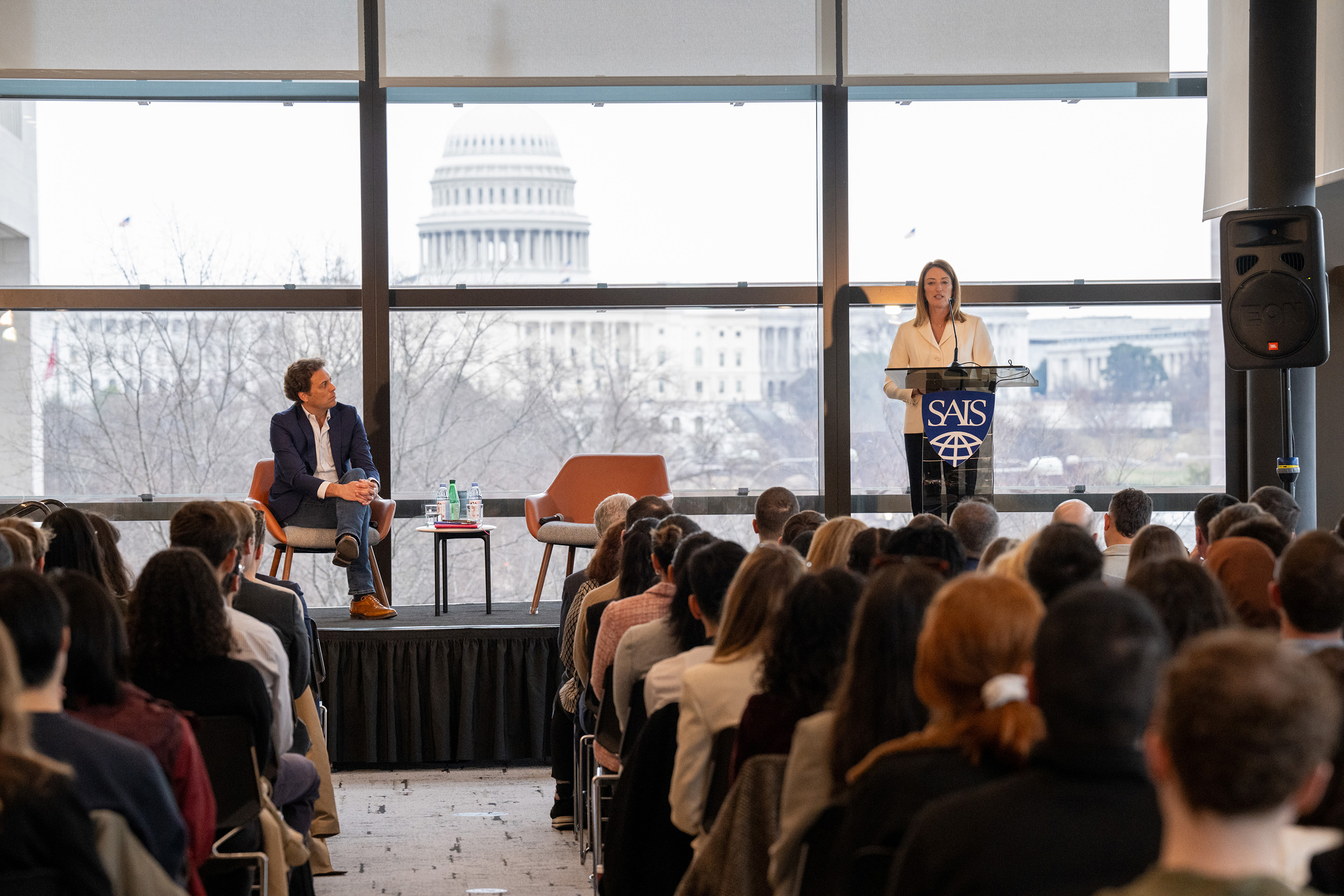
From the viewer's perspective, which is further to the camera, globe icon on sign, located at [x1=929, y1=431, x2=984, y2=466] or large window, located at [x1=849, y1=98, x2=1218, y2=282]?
large window, located at [x1=849, y1=98, x2=1218, y2=282]

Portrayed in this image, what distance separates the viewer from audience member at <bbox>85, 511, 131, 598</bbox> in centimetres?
366

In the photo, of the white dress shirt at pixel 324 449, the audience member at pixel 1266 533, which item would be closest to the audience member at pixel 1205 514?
the audience member at pixel 1266 533

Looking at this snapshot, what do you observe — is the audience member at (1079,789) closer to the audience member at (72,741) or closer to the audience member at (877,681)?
the audience member at (877,681)

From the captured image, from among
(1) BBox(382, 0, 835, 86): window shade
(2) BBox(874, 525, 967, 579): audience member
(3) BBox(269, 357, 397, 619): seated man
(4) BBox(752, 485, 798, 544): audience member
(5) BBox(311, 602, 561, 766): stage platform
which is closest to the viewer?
(2) BBox(874, 525, 967, 579): audience member

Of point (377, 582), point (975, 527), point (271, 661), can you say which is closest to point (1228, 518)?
point (975, 527)

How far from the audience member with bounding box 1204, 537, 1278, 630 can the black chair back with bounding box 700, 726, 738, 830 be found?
1.18 metres

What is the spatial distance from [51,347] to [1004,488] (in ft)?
18.6

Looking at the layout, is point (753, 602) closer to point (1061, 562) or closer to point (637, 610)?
point (1061, 562)

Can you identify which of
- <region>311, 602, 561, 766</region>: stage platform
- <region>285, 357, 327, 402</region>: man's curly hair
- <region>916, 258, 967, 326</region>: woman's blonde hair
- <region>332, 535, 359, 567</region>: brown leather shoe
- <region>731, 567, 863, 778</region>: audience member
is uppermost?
<region>916, 258, 967, 326</region>: woman's blonde hair

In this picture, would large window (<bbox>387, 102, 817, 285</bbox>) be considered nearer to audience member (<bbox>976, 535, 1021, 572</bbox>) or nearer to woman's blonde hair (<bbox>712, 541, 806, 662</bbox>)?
audience member (<bbox>976, 535, 1021, 572</bbox>)

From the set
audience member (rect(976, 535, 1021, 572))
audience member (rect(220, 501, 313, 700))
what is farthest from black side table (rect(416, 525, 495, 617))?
audience member (rect(976, 535, 1021, 572))

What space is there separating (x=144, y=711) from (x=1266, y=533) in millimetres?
2679

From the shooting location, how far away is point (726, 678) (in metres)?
2.38

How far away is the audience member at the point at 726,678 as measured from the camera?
2373 mm
